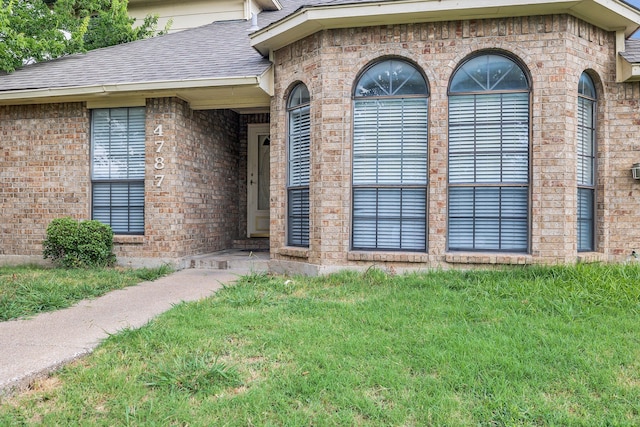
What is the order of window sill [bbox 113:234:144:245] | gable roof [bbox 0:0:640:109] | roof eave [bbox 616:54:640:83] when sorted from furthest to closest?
window sill [bbox 113:234:144:245]
roof eave [bbox 616:54:640:83]
gable roof [bbox 0:0:640:109]

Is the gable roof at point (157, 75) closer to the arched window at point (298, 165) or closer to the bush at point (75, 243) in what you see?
the arched window at point (298, 165)

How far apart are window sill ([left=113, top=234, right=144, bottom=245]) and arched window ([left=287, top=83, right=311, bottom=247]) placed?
8.63 feet

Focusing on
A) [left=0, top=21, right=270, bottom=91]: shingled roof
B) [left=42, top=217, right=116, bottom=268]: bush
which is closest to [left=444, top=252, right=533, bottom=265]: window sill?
[left=0, top=21, right=270, bottom=91]: shingled roof

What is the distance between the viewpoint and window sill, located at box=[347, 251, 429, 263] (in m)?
6.02

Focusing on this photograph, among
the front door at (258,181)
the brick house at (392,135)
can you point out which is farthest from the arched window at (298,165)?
the front door at (258,181)

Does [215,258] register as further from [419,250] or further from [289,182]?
[419,250]

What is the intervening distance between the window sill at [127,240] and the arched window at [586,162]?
22.7ft

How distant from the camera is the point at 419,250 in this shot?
615cm

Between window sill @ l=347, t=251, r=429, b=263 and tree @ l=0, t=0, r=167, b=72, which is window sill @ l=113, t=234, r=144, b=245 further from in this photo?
tree @ l=0, t=0, r=167, b=72

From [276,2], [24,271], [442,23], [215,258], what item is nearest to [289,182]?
[215,258]

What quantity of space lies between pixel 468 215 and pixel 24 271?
690cm

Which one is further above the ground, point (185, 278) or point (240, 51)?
point (240, 51)

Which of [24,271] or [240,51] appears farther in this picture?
[240,51]

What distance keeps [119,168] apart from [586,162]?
24.6ft
